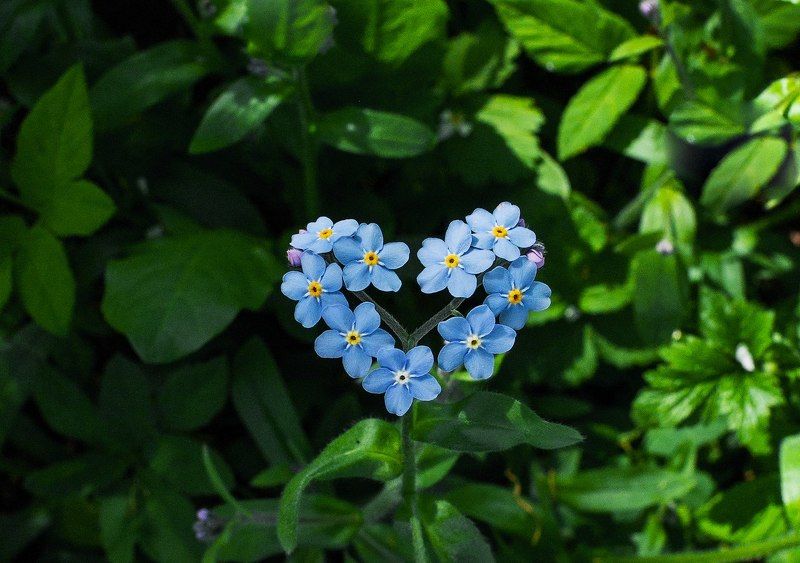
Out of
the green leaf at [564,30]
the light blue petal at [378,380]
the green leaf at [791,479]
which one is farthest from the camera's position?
the green leaf at [564,30]

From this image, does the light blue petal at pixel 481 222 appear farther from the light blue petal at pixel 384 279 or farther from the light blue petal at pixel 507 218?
the light blue petal at pixel 384 279

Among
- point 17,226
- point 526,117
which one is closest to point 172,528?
point 17,226

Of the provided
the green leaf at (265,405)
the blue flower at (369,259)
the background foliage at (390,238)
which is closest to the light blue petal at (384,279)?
the blue flower at (369,259)

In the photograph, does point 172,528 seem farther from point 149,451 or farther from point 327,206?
point 327,206

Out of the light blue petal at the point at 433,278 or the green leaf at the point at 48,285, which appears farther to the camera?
the green leaf at the point at 48,285

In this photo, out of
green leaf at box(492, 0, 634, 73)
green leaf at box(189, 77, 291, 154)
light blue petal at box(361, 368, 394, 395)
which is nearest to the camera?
light blue petal at box(361, 368, 394, 395)

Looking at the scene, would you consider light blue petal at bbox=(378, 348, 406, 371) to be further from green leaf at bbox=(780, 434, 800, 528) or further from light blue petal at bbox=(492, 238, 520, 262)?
green leaf at bbox=(780, 434, 800, 528)

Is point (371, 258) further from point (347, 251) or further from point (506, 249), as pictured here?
point (506, 249)

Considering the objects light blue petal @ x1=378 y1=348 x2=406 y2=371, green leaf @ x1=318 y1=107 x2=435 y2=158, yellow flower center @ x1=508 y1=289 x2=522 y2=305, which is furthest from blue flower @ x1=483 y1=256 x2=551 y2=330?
→ green leaf @ x1=318 y1=107 x2=435 y2=158
